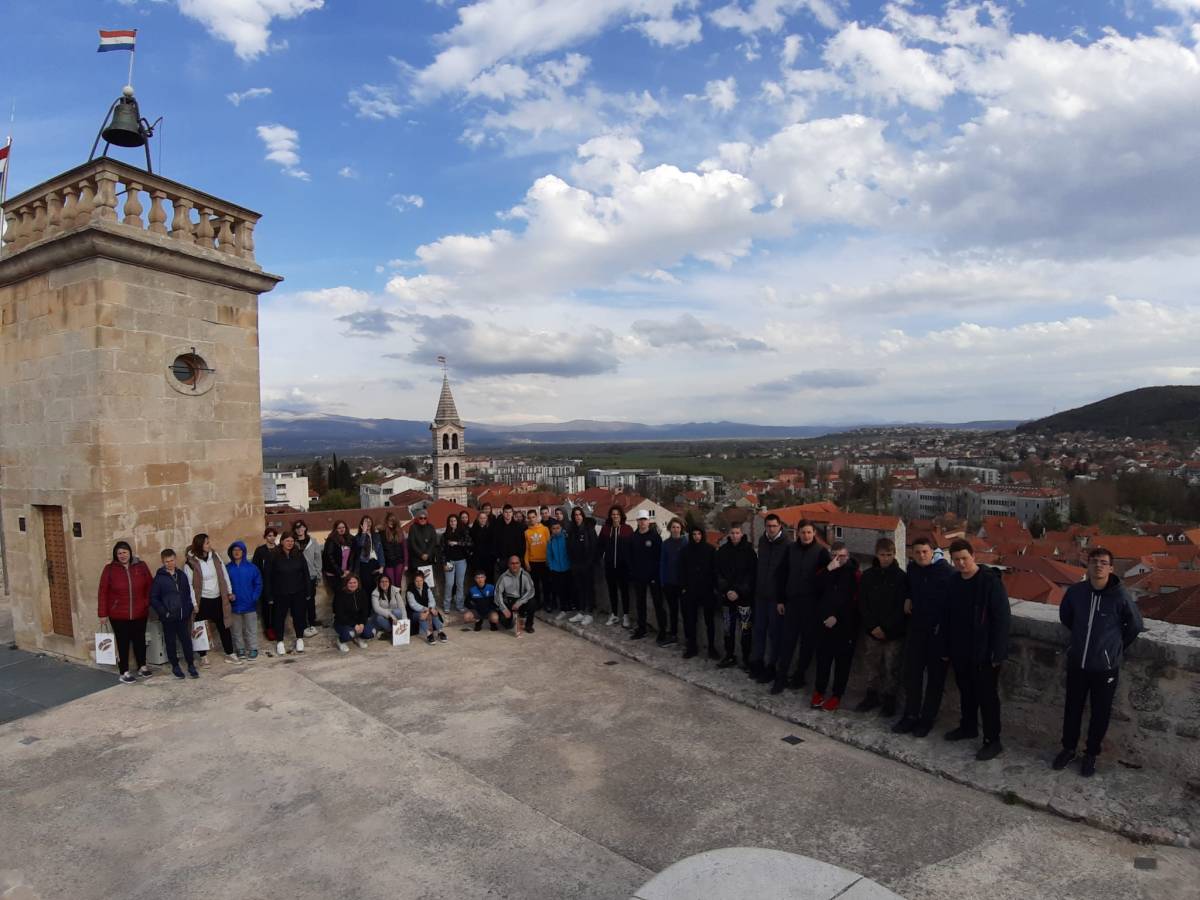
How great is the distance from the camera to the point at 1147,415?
12975cm

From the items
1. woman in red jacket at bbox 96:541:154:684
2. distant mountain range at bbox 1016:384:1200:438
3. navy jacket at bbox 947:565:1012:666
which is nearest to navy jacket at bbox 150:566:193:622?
woman in red jacket at bbox 96:541:154:684

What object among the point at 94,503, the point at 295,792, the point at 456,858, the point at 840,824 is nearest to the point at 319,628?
the point at 94,503

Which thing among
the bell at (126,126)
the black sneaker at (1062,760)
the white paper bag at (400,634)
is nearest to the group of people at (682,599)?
the black sneaker at (1062,760)

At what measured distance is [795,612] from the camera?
5703mm

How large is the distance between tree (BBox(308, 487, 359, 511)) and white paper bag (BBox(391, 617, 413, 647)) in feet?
196

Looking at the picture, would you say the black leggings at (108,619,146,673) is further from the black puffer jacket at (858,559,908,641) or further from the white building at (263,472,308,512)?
the white building at (263,472,308,512)

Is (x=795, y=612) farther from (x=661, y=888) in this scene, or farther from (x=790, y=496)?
(x=790, y=496)

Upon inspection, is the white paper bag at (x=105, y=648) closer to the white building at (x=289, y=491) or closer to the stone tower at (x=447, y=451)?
the stone tower at (x=447, y=451)

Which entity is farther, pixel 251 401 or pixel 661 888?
pixel 251 401

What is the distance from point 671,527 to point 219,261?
18.1ft

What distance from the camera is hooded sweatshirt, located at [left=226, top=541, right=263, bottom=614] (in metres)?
6.93

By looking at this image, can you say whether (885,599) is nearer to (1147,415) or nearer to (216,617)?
(216,617)

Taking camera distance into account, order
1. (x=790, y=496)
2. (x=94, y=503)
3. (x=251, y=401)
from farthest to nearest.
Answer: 1. (x=790, y=496)
2. (x=251, y=401)
3. (x=94, y=503)

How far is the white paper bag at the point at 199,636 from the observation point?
6.72 meters
